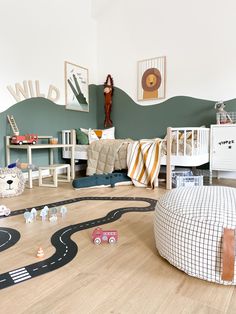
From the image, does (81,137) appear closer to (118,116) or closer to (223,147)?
(118,116)

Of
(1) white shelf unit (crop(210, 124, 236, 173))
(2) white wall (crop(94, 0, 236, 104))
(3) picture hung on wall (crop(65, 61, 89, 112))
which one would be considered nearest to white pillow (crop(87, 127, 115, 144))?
(3) picture hung on wall (crop(65, 61, 89, 112))

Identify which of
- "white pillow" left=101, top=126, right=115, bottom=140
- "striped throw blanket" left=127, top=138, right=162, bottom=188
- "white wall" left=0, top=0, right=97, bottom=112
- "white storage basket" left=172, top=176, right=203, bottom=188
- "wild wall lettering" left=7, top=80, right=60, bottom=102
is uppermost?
"white wall" left=0, top=0, right=97, bottom=112

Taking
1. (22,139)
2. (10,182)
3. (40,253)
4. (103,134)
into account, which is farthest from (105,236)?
(103,134)

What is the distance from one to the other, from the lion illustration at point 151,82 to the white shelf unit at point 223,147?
122 cm

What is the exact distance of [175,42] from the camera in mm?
3725

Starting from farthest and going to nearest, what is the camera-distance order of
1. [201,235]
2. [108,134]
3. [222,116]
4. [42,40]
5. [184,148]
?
[108,134], [42,40], [222,116], [184,148], [201,235]

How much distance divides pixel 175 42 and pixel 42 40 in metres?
1.81

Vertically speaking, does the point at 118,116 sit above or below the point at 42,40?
below

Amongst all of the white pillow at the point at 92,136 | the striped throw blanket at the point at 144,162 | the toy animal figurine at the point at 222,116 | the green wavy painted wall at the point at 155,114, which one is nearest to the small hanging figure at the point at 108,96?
the green wavy painted wall at the point at 155,114

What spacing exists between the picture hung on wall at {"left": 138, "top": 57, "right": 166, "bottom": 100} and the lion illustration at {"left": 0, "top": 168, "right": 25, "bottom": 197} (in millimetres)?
2304

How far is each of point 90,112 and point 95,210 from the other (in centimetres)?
263

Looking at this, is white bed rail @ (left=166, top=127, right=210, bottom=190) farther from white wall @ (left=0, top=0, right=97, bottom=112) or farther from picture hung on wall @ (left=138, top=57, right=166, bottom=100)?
white wall @ (left=0, top=0, right=97, bottom=112)

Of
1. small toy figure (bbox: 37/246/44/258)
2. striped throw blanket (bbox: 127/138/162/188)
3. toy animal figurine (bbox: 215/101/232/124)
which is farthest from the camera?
toy animal figurine (bbox: 215/101/232/124)

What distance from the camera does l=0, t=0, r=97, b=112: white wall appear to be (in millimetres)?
3064
